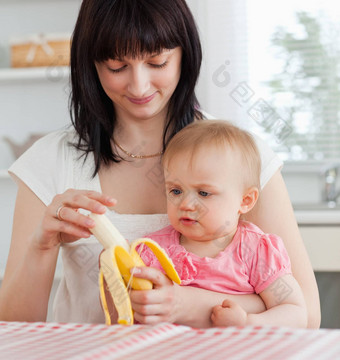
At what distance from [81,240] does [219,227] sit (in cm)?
37

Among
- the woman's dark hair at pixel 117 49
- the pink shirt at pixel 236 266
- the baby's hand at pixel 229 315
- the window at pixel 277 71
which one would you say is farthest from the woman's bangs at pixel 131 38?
the window at pixel 277 71

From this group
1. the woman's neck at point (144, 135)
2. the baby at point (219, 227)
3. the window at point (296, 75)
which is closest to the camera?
the baby at point (219, 227)

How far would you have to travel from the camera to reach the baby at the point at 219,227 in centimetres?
117

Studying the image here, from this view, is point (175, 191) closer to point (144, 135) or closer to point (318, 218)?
point (144, 135)

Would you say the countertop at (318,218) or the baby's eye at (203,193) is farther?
the countertop at (318,218)

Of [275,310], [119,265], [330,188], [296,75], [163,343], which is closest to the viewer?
[163,343]

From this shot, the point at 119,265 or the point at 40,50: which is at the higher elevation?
the point at 40,50

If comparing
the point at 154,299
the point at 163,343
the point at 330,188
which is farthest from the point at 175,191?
the point at 330,188

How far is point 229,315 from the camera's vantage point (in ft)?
3.46

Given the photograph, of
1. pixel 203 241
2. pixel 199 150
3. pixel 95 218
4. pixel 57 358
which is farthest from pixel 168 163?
pixel 57 358

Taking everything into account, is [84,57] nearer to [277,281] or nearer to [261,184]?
[261,184]

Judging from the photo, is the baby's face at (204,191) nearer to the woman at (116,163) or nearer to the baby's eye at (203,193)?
the baby's eye at (203,193)

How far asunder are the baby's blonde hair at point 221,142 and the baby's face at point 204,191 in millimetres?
15

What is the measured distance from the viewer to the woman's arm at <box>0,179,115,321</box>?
108cm
